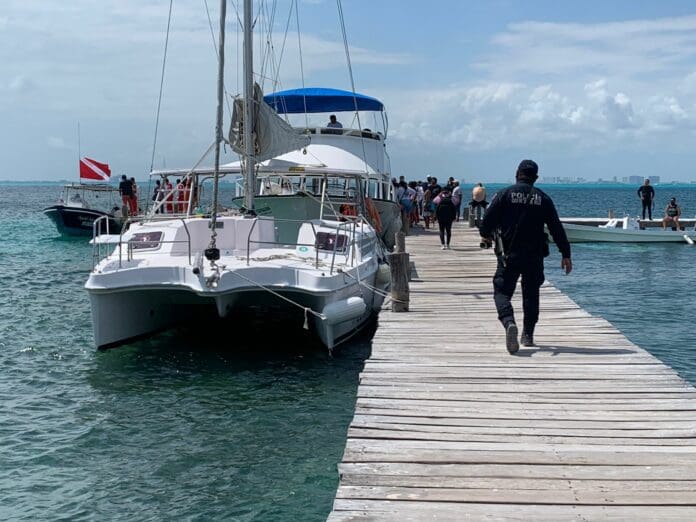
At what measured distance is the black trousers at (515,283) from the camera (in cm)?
831

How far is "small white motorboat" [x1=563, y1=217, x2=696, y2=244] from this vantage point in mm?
32844

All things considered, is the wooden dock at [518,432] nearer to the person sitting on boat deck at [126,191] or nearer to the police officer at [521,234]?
the police officer at [521,234]

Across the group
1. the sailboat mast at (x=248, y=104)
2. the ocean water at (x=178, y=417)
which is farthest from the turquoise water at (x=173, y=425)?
the sailboat mast at (x=248, y=104)

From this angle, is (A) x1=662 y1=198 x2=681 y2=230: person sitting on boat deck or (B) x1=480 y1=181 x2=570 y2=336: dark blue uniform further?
(A) x1=662 y1=198 x2=681 y2=230: person sitting on boat deck

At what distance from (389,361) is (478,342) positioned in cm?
141

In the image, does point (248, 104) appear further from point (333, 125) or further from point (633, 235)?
point (633, 235)

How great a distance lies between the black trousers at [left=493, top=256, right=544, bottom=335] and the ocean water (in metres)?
2.34

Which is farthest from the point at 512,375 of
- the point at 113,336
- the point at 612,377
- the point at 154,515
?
the point at 113,336

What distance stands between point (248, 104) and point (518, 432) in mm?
9532

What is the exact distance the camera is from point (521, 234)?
27.0 feet

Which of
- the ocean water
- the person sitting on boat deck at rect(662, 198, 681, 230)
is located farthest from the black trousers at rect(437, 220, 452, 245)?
the person sitting on boat deck at rect(662, 198, 681, 230)

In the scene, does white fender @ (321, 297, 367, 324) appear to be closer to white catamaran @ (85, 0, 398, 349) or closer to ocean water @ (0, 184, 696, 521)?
white catamaran @ (85, 0, 398, 349)

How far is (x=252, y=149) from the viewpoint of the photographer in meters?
14.2

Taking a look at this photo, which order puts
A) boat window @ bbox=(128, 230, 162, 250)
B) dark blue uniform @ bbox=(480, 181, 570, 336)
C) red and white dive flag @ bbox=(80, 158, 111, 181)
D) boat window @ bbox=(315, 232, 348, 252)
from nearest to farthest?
dark blue uniform @ bbox=(480, 181, 570, 336), boat window @ bbox=(128, 230, 162, 250), boat window @ bbox=(315, 232, 348, 252), red and white dive flag @ bbox=(80, 158, 111, 181)
